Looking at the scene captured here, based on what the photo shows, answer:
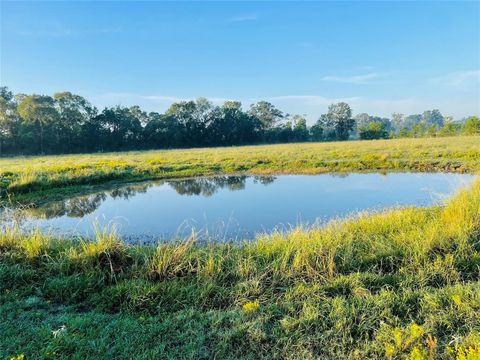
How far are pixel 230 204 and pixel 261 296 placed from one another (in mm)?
8286

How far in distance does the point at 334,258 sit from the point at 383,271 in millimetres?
726

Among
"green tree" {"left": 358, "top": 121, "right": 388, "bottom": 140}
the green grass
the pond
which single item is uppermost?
"green tree" {"left": 358, "top": 121, "right": 388, "bottom": 140}

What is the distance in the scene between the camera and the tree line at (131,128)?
55562 millimetres

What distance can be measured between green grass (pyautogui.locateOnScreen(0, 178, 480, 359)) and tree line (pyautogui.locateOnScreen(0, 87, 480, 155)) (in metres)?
59.1

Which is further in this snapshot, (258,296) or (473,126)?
(473,126)

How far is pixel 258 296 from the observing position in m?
4.23

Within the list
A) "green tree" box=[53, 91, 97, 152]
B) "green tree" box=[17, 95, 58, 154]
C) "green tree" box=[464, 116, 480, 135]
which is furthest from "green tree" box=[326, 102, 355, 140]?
"green tree" box=[17, 95, 58, 154]

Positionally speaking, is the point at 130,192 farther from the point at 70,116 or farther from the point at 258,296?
the point at 70,116

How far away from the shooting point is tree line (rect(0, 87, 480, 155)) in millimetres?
55562

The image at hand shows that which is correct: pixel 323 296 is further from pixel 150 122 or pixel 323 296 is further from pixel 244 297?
pixel 150 122

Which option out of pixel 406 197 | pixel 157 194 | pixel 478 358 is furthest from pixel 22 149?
pixel 478 358

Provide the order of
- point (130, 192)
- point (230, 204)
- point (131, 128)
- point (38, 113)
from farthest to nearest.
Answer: point (131, 128) → point (38, 113) → point (130, 192) → point (230, 204)

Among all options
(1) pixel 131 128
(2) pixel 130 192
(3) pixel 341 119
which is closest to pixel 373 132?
(3) pixel 341 119

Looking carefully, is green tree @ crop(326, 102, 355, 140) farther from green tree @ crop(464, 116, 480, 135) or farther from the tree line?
green tree @ crop(464, 116, 480, 135)
